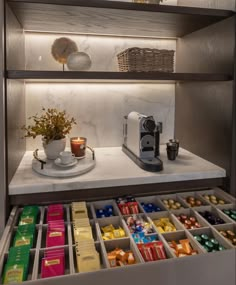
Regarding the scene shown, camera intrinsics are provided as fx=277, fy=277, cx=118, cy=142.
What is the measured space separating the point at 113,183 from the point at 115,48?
88 cm

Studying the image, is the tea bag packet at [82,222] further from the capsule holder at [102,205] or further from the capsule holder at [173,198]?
the capsule holder at [173,198]

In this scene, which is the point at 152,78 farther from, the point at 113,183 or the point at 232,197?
the point at 232,197

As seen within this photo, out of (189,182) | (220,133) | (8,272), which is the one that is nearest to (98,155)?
(189,182)

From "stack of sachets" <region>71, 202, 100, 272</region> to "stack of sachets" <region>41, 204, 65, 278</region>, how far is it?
0.05 metres

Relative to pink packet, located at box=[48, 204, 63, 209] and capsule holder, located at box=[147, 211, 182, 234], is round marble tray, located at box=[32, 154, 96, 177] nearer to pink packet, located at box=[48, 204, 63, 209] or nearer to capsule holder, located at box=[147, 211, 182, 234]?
pink packet, located at box=[48, 204, 63, 209]

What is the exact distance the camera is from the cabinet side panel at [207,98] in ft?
4.27

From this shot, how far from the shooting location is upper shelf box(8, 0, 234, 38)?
1148 millimetres

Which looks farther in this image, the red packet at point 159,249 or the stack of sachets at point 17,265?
the red packet at point 159,249

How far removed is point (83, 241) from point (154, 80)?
80 cm

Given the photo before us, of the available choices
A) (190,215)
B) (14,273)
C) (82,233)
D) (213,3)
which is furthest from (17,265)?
(213,3)

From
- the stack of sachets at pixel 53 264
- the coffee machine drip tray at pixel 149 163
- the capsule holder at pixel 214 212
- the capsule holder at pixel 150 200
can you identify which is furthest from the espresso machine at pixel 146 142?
the stack of sachets at pixel 53 264

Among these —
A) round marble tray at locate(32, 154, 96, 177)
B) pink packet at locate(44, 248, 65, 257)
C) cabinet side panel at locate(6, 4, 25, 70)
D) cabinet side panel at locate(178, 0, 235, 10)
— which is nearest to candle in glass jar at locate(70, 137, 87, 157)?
round marble tray at locate(32, 154, 96, 177)

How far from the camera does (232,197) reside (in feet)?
4.14

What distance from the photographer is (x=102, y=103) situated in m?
1.68
